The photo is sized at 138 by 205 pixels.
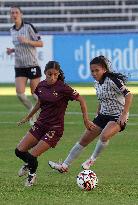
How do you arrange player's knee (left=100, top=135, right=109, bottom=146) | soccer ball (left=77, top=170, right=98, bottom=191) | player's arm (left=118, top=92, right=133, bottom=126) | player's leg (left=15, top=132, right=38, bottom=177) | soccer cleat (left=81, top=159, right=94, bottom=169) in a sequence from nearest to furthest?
soccer ball (left=77, top=170, right=98, bottom=191) → player's leg (left=15, top=132, right=38, bottom=177) → player's arm (left=118, top=92, right=133, bottom=126) → player's knee (left=100, top=135, right=109, bottom=146) → soccer cleat (left=81, top=159, right=94, bottom=169)

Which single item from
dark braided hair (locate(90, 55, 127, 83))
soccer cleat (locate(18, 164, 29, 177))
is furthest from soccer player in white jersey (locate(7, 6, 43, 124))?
soccer cleat (locate(18, 164, 29, 177))

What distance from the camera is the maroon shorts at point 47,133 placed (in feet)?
34.1

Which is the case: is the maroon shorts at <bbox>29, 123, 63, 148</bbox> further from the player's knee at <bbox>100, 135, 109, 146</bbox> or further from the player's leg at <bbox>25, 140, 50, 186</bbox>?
the player's knee at <bbox>100, 135, 109, 146</bbox>

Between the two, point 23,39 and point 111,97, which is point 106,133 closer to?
point 111,97

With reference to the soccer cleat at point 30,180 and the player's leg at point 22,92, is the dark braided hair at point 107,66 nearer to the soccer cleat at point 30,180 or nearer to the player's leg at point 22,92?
the soccer cleat at point 30,180

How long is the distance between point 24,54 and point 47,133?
294 inches

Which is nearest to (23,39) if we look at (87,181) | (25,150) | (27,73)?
(27,73)

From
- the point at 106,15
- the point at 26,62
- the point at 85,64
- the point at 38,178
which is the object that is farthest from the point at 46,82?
the point at 106,15

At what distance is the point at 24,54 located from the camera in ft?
58.3

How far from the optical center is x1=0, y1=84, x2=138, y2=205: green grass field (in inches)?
352

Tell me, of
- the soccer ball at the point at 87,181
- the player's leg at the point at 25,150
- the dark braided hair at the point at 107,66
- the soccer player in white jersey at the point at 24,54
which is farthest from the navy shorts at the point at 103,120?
the soccer player in white jersey at the point at 24,54

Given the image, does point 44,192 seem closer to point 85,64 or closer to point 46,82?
point 46,82

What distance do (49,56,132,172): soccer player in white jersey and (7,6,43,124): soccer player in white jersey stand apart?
6137 millimetres

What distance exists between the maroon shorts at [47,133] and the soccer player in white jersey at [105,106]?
1.75ft
